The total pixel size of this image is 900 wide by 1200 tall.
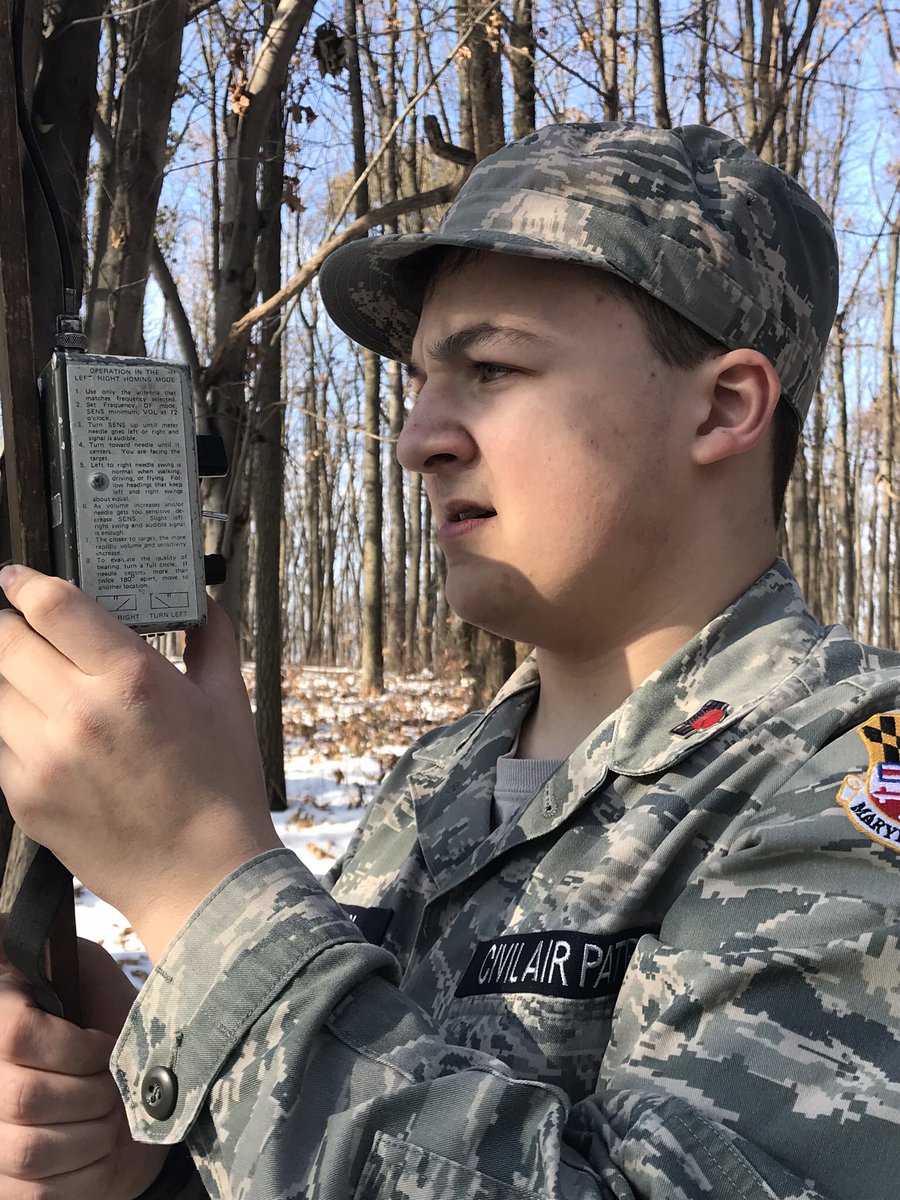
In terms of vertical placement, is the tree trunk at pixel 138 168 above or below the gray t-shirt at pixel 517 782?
above

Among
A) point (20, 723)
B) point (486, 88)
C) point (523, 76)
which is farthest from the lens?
point (523, 76)

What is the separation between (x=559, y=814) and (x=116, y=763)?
58 cm

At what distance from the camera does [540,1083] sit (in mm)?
921

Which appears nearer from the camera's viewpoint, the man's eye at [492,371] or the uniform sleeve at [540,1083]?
the uniform sleeve at [540,1083]

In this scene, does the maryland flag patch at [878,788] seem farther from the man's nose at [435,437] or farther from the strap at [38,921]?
the strap at [38,921]

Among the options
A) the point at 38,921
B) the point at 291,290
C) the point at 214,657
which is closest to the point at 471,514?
the point at 214,657

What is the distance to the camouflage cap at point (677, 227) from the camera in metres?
1.36

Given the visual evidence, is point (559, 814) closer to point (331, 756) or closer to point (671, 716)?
point (671, 716)

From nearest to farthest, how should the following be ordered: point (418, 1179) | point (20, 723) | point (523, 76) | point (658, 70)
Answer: point (418, 1179) < point (20, 723) < point (523, 76) < point (658, 70)

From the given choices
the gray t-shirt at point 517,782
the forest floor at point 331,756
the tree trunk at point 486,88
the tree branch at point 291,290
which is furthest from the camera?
the tree trunk at point 486,88

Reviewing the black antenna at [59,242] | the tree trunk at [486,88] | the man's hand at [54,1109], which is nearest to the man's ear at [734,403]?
the black antenna at [59,242]

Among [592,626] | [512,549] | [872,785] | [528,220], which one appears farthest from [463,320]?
[872,785]

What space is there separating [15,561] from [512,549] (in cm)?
62

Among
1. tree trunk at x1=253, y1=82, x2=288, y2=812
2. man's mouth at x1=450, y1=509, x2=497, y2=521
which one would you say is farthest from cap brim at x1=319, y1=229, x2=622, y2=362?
tree trunk at x1=253, y1=82, x2=288, y2=812
